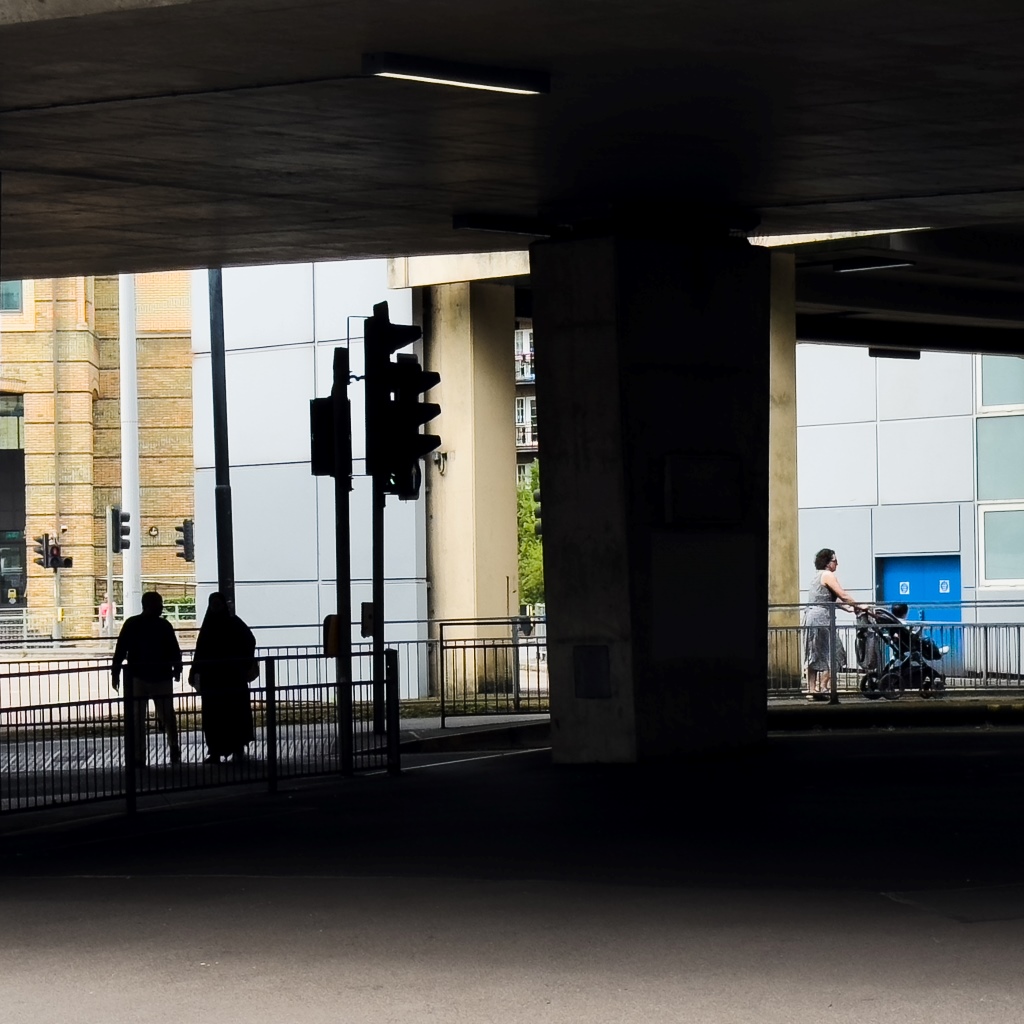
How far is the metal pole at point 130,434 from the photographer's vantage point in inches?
1598

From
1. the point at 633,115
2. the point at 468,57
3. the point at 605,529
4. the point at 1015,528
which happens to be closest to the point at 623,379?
the point at 605,529

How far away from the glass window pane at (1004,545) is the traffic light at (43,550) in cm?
3180

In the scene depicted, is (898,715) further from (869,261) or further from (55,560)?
(55,560)

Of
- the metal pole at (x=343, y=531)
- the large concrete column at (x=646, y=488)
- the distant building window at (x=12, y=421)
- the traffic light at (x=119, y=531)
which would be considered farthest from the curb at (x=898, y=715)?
the distant building window at (x=12, y=421)

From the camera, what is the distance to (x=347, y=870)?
10.7 metres

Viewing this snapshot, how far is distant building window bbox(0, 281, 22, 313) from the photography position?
219ft

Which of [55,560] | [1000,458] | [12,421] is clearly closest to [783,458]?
[1000,458]

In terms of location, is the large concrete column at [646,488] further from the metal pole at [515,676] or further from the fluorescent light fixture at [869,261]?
the metal pole at [515,676]

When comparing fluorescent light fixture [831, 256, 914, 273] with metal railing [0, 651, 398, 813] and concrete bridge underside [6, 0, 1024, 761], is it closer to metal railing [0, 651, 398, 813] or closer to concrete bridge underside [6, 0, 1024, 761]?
concrete bridge underside [6, 0, 1024, 761]

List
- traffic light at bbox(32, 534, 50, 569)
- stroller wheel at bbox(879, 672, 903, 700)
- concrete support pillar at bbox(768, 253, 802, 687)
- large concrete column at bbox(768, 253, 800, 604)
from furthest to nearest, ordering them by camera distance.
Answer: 1. traffic light at bbox(32, 534, 50, 569)
2. large concrete column at bbox(768, 253, 800, 604)
3. concrete support pillar at bbox(768, 253, 802, 687)
4. stroller wheel at bbox(879, 672, 903, 700)

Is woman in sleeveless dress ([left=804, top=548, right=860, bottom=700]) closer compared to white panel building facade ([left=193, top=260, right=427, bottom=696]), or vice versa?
woman in sleeveless dress ([left=804, top=548, right=860, bottom=700])

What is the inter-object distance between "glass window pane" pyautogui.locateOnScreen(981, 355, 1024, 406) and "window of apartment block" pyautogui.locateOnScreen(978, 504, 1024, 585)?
6.72ft

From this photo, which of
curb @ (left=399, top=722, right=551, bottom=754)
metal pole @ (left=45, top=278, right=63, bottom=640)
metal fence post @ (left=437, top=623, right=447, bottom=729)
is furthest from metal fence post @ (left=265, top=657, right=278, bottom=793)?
metal pole @ (left=45, top=278, right=63, bottom=640)

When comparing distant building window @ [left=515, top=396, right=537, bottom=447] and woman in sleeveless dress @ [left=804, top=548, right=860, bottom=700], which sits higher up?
distant building window @ [left=515, top=396, right=537, bottom=447]
